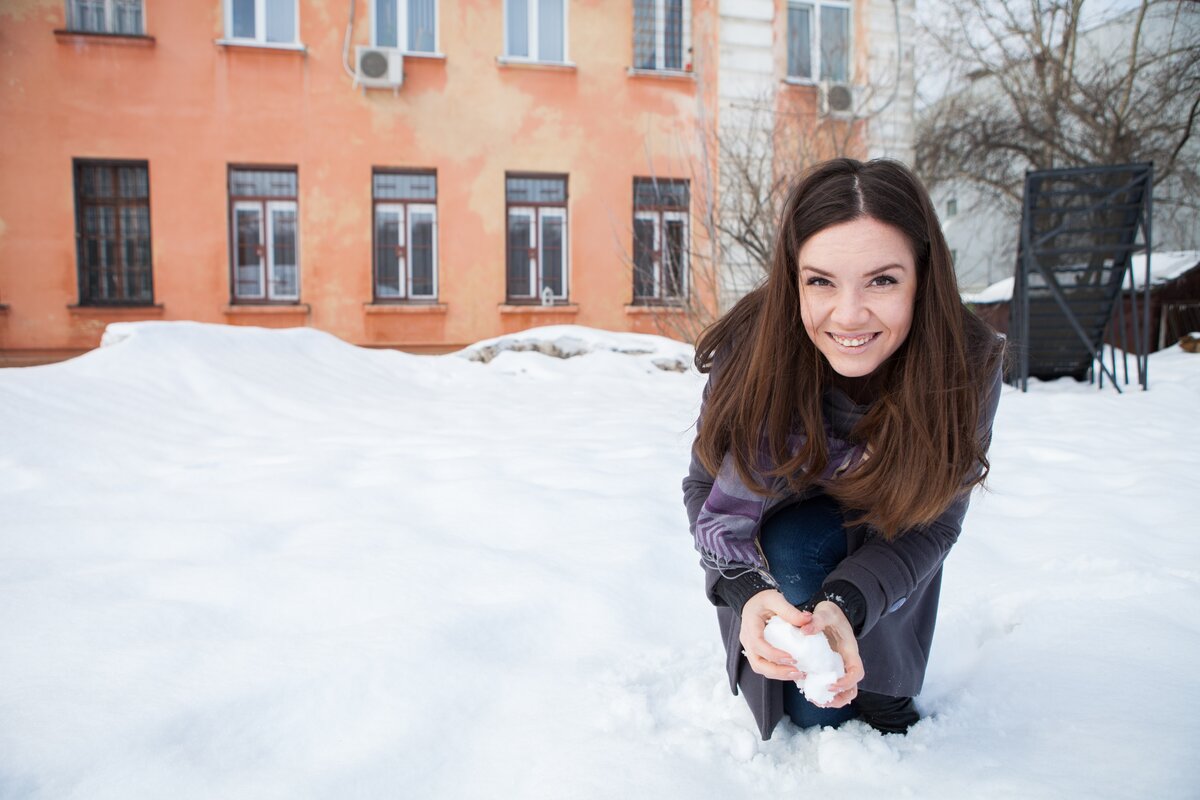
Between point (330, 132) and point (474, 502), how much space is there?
813 cm

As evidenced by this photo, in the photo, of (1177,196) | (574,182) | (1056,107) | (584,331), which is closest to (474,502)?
(584,331)

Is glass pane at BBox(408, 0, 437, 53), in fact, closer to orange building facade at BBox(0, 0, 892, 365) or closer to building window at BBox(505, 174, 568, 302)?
orange building facade at BBox(0, 0, 892, 365)

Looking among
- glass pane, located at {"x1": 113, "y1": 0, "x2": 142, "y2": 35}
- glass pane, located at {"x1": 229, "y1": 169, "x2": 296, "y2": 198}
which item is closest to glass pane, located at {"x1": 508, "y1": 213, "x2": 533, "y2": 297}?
glass pane, located at {"x1": 229, "y1": 169, "x2": 296, "y2": 198}

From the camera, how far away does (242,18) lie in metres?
9.42

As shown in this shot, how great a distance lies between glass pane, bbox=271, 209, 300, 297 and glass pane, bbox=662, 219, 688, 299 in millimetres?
4409

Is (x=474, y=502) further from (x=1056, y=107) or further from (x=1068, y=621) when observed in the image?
(x=1056, y=107)

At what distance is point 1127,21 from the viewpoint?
13.4m

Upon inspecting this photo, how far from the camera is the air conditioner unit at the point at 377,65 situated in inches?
369

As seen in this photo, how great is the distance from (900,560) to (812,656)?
237mm

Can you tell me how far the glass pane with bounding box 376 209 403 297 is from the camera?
9.84 meters

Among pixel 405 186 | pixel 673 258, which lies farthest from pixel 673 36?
pixel 405 186

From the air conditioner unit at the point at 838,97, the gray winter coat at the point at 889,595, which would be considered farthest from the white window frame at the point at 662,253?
the gray winter coat at the point at 889,595

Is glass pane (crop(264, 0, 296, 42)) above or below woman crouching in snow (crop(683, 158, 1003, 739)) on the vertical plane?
above

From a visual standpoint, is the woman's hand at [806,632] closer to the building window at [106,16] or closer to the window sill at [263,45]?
the window sill at [263,45]
